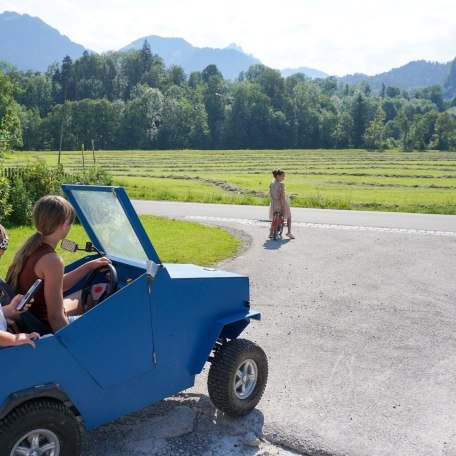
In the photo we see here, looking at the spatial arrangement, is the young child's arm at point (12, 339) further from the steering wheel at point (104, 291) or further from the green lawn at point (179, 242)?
the green lawn at point (179, 242)

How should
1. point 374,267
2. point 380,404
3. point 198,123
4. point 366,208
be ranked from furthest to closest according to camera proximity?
point 198,123, point 366,208, point 374,267, point 380,404

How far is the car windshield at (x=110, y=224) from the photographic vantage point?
4.09m

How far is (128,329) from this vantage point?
380 cm

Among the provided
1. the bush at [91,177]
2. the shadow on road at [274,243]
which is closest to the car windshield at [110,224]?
the shadow on road at [274,243]

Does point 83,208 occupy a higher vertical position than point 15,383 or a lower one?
higher

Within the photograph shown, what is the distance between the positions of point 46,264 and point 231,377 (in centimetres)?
174

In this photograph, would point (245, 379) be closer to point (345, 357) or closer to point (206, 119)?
point (345, 357)

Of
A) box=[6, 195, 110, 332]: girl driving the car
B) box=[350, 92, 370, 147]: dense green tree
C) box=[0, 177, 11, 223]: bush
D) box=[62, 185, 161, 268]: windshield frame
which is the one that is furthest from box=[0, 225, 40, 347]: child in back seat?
box=[350, 92, 370, 147]: dense green tree

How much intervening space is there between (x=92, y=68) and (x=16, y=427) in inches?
6040

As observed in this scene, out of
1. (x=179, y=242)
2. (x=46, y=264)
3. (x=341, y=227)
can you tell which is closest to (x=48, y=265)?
(x=46, y=264)

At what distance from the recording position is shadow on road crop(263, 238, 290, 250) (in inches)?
506

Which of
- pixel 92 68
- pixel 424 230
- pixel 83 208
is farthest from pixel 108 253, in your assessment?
pixel 92 68

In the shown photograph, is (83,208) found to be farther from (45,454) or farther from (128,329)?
(45,454)

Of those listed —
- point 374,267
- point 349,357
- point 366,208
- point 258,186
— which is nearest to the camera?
point 349,357
